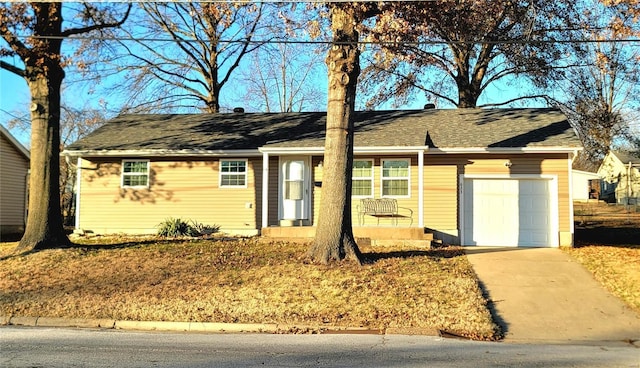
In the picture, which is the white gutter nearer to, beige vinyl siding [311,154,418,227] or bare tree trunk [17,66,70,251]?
beige vinyl siding [311,154,418,227]

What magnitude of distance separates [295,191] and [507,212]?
267 inches

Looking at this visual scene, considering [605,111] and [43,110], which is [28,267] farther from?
[605,111]

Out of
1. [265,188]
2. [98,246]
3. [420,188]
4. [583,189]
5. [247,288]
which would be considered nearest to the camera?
[247,288]

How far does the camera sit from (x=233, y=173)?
17750mm

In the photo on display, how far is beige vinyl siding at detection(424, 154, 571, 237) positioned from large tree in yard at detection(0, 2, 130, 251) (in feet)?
35.1

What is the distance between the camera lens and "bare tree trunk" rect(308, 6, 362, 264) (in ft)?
37.3

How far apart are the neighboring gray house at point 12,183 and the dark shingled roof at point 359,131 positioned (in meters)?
5.83

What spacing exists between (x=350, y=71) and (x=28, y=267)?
8.54 metres

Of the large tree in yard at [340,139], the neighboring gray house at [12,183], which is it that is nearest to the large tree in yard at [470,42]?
the large tree in yard at [340,139]

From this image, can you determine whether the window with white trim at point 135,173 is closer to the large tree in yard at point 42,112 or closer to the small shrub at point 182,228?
the small shrub at point 182,228

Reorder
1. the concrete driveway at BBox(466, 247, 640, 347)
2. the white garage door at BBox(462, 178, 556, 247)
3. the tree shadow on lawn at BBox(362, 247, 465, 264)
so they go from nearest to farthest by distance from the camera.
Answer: the concrete driveway at BBox(466, 247, 640, 347) < the tree shadow on lawn at BBox(362, 247, 465, 264) < the white garage door at BBox(462, 178, 556, 247)

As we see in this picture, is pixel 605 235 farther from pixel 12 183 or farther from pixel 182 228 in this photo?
pixel 12 183

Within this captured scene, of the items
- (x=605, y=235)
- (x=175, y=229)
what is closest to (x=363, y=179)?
(x=175, y=229)

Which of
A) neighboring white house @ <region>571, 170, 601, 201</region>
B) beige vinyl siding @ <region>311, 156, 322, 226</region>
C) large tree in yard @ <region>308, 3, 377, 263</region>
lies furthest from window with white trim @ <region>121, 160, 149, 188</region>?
neighboring white house @ <region>571, 170, 601, 201</region>
